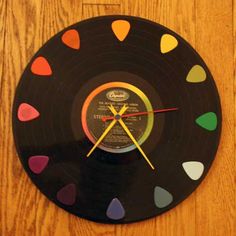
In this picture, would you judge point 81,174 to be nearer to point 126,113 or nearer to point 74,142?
point 74,142

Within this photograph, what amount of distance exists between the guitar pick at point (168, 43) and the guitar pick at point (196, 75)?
0.08m

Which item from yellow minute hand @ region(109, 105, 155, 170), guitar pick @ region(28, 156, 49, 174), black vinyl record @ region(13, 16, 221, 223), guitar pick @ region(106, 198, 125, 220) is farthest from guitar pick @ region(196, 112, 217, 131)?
guitar pick @ region(28, 156, 49, 174)

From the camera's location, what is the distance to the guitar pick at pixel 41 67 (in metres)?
0.89

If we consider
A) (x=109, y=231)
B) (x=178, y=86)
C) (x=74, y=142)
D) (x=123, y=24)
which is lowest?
(x=109, y=231)

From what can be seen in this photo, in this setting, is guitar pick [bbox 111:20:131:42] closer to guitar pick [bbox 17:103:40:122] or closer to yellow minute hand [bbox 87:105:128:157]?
yellow minute hand [bbox 87:105:128:157]

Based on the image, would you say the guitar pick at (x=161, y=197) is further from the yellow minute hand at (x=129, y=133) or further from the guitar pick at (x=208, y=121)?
the guitar pick at (x=208, y=121)

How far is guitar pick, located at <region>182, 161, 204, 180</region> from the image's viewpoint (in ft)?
2.90

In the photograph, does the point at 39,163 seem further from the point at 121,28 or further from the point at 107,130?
the point at 121,28

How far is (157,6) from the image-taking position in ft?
3.19

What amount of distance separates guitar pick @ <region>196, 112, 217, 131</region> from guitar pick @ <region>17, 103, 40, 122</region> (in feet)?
1.35

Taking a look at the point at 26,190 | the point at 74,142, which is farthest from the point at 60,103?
the point at 26,190

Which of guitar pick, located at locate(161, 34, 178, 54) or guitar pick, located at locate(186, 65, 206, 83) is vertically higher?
guitar pick, located at locate(161, 34, 178, 54)

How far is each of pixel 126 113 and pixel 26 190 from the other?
1.05 ft

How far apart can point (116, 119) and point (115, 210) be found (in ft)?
0.74
